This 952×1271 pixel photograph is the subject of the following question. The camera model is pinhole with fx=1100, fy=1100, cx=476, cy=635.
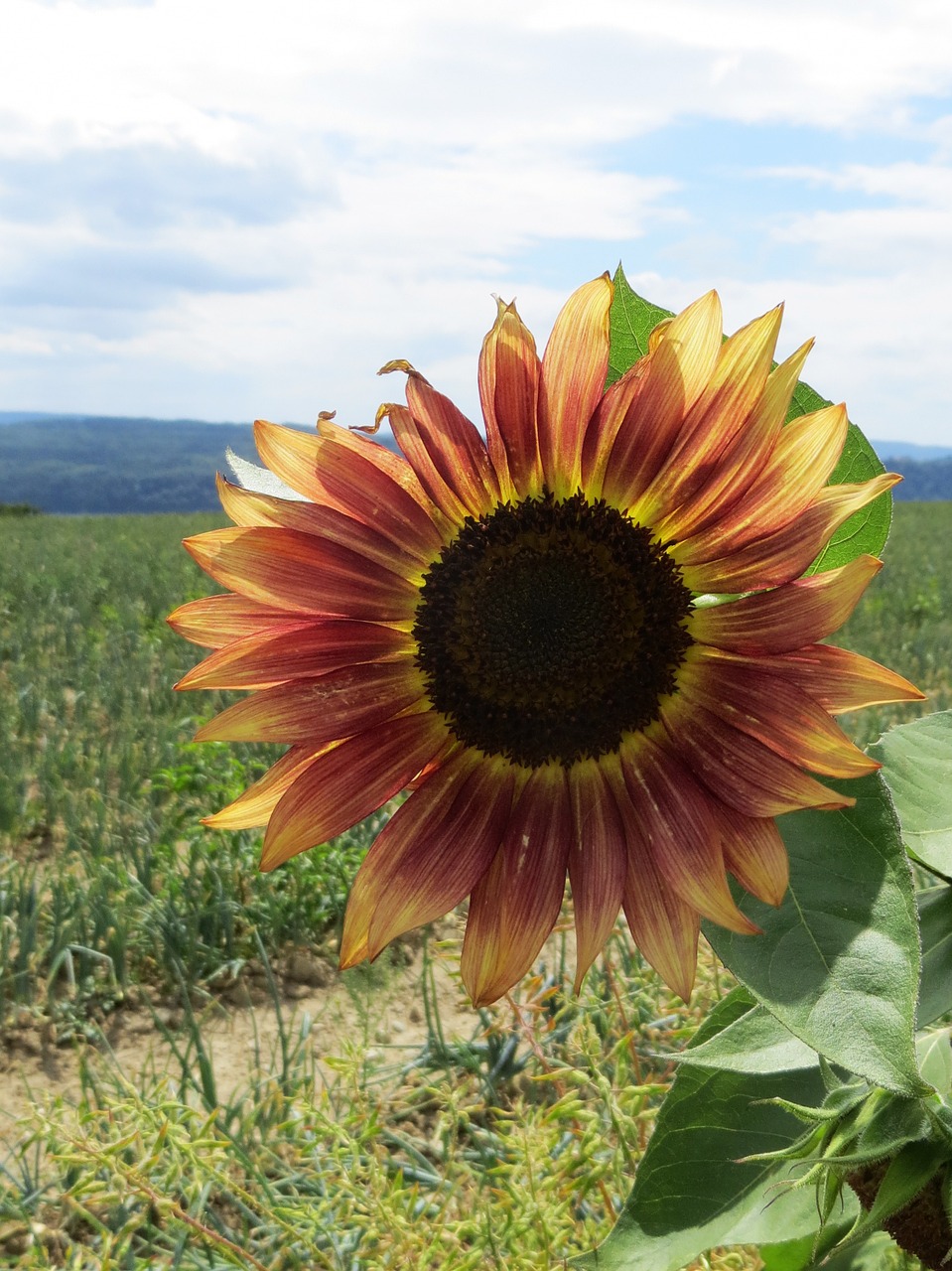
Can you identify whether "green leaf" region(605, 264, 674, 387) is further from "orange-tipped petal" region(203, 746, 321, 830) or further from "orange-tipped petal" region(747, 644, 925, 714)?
"orange-tipped petal" region(203, 746, 321, 830)

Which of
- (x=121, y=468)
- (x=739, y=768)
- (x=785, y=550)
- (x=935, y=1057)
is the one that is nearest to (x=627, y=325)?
(x=785, y=550)

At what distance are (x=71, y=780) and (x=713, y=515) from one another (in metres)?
2.92

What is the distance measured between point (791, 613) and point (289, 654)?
318 mm

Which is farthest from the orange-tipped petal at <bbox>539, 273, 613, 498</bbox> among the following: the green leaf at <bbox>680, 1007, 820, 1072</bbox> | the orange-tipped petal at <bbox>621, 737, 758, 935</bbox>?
the green leaf at <bbox>680, 1007, 820, 1072</bbox>

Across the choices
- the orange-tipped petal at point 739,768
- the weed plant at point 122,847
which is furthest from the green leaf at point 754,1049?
the weed plant at point 122,847

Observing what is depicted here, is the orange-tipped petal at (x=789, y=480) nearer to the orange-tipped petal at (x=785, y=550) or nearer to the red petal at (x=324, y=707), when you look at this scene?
the orange-tipped petal at (x=785, y=550)

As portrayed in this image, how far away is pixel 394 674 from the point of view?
786 mm

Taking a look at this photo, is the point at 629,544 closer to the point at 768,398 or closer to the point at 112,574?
the point at 768,398

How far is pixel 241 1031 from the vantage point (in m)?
2.11

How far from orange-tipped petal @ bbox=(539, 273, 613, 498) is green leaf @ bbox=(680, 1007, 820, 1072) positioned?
1.27 ft

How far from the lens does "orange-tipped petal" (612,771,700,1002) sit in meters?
0.66

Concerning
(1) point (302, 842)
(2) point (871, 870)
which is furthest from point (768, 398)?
(1) point (302, 842)

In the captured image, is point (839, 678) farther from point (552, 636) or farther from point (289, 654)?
point (289, 654)

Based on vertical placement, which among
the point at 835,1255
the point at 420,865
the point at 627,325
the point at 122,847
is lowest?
the point at 122,847
